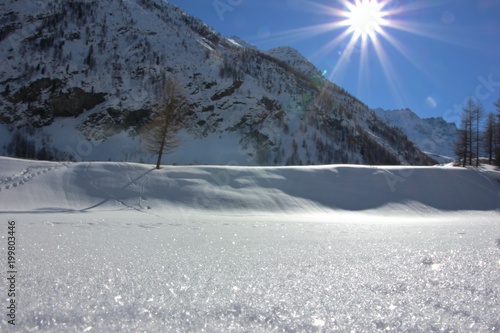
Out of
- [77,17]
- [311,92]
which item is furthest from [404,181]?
[77,17]

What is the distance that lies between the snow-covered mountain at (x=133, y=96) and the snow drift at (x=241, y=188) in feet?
220

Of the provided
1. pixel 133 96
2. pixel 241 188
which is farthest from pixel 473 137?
pixel 133 96

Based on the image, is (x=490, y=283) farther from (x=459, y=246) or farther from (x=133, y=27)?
(x=133, y=27)

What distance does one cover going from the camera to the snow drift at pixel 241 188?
1256 cm

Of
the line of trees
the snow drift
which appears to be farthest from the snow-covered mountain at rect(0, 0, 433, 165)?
the snow drift

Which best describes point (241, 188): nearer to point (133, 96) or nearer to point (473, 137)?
point (473, 137)

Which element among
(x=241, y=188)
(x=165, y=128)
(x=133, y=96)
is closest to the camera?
(x=241, y=188)

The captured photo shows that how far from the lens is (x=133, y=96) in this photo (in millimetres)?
90875

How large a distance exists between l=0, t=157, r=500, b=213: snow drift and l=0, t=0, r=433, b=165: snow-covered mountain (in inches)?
2642

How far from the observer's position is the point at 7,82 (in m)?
86.7

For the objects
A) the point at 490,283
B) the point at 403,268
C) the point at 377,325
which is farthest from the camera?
the point at 403,268

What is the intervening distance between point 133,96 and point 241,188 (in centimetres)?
8728

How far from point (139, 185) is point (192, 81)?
90.8 metres

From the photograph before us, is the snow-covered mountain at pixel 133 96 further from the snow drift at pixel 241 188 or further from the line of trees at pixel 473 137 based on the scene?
the snow drift at pixel 241 188
